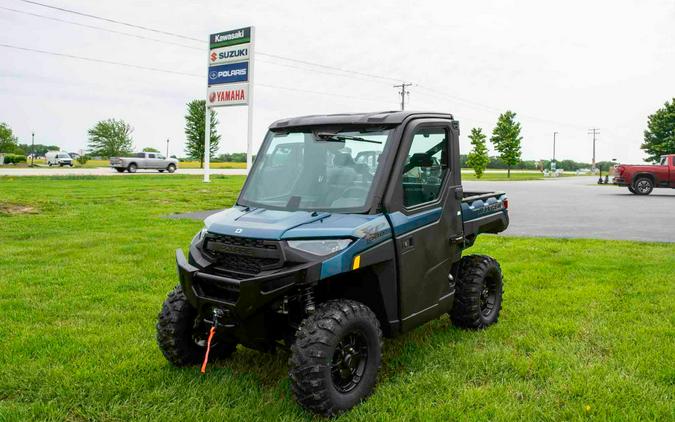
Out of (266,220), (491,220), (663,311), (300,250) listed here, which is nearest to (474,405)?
(300,250)

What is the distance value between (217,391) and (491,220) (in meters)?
3.15

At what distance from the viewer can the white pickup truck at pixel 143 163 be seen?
46.3 meters

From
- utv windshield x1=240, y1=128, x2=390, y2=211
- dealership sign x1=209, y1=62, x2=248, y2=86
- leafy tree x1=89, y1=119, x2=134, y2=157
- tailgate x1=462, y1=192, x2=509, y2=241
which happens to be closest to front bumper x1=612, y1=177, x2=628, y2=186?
dealership sign x1=209, y1=62, x2=248, y2=86

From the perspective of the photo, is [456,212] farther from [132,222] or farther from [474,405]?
[132,222]

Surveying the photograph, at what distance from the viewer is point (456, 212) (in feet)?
16.4

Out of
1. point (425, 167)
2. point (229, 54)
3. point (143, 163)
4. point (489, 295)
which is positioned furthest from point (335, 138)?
point (143, 163)

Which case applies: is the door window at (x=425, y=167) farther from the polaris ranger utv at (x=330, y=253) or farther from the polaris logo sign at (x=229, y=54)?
the polaris logo sign at (x=229, y=54)

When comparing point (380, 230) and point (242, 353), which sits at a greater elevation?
point (380, 230)

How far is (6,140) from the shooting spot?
101438mm

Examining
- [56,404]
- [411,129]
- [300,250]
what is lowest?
[56,404]

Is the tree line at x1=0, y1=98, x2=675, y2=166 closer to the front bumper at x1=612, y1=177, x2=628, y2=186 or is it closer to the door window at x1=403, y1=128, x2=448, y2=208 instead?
the front bumper at x1=612, y1=177, x2=628, y2=186

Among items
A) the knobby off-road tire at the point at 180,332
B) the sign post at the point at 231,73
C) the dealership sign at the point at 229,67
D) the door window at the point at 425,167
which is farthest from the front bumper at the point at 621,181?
the knobby off-road tire at the point at 180,332

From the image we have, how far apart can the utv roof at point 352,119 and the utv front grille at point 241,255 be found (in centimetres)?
118

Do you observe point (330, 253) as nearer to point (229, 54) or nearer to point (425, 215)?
point (425, 215)
